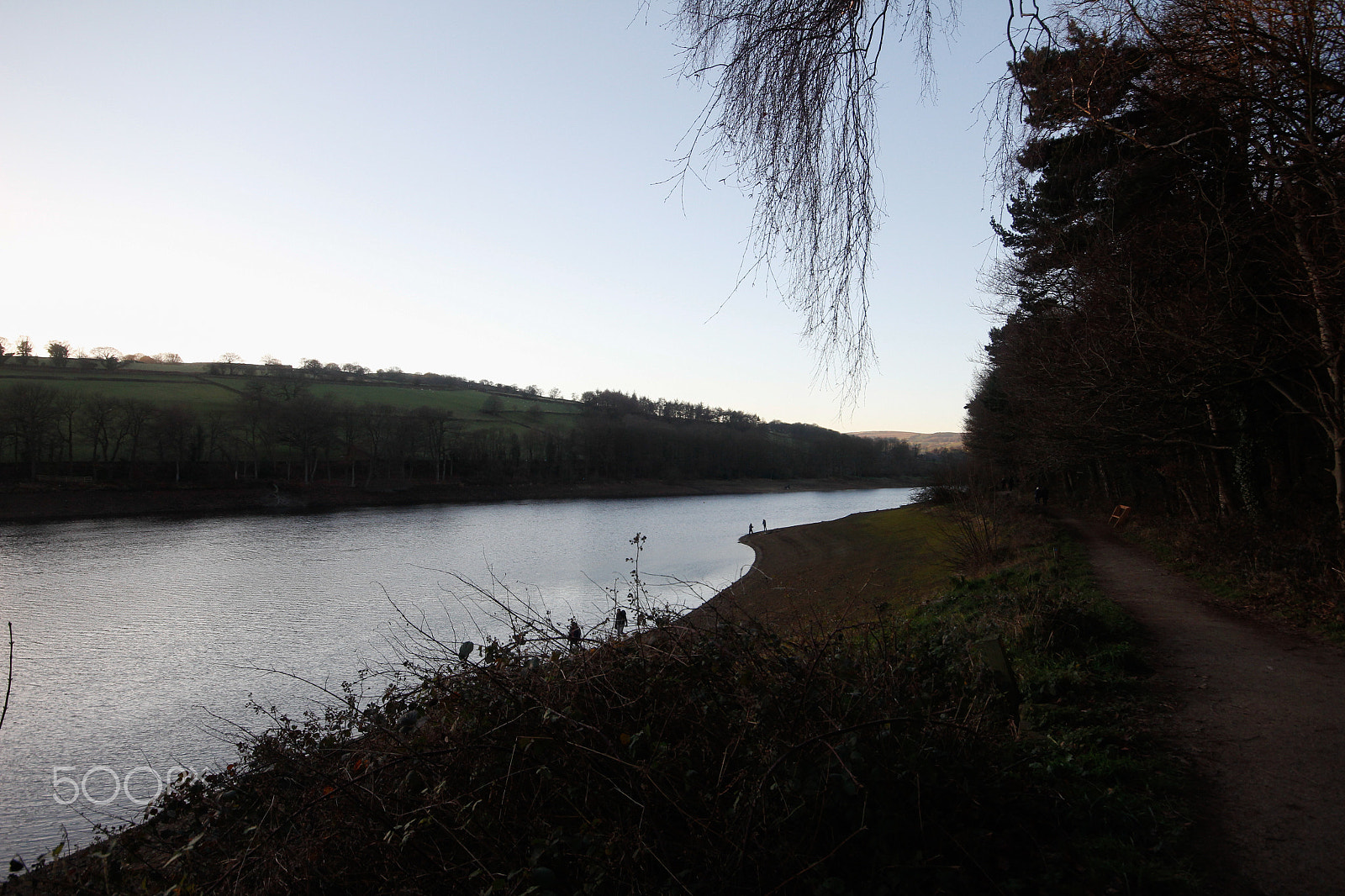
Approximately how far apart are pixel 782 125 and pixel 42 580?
33.9 m

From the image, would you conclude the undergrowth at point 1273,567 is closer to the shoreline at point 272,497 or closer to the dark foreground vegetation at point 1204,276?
the dark foreground vegetation at point 1204,276

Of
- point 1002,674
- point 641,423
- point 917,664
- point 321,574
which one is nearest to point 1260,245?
point 1002,674

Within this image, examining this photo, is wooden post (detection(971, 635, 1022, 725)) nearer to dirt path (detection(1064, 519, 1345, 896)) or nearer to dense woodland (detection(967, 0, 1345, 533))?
dirt path (detection(1064, 519, 1345, 896))

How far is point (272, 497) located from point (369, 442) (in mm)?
17267

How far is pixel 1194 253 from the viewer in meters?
8.82

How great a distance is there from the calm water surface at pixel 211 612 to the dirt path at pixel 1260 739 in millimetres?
3077

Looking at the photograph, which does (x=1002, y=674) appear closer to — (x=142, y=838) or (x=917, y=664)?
(x=917, y=664)

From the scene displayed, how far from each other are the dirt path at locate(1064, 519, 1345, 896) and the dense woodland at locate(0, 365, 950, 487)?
3732 cm

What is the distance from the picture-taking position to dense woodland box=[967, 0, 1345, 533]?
17.5 ft

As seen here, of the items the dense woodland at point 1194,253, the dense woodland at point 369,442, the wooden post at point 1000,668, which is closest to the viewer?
the wooden post at point 1000,668

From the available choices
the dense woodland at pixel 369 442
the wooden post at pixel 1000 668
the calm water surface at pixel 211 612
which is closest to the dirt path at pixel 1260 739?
the wooden post at pixel 1000 668

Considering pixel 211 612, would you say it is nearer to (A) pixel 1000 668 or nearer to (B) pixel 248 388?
(A) pixel 1000 668

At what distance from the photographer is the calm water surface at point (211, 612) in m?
11.1

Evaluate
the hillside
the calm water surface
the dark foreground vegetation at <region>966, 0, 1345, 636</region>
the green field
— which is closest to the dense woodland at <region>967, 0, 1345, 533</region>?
the dark foreground vegetation at <region>966, 0, 1345, 636</region>
